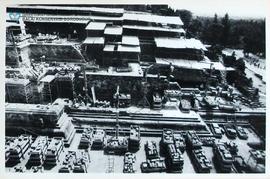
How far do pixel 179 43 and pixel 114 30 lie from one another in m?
2.40

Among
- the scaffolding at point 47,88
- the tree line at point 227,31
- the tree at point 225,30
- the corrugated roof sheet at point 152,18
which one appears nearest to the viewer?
the tree line at point 227,31

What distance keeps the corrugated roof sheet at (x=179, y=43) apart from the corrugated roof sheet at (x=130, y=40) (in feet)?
2.35

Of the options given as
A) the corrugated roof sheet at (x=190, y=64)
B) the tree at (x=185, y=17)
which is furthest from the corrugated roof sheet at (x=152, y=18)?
the corrugated roof sheet at (x=190, y=64)

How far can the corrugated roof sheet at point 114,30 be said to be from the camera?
951cm

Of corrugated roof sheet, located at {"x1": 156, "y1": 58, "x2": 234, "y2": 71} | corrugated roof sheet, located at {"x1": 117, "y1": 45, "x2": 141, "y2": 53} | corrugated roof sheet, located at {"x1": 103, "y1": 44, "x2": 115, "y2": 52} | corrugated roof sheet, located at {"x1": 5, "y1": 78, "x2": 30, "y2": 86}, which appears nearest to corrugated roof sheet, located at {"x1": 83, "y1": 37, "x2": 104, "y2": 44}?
corrugated roof sheet, located at {"x1": 103, "y1": 44, "x2": 115, "y2": 52}

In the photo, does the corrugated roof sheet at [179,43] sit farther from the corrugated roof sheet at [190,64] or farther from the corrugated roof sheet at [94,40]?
the corrugated roof sheet at [94,40]

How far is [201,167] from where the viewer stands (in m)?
6.68

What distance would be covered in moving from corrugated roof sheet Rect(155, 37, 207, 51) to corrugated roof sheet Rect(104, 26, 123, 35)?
1357 mm

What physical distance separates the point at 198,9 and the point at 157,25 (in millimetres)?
3222

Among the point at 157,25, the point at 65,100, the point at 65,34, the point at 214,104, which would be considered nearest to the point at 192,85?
the point at 214,104

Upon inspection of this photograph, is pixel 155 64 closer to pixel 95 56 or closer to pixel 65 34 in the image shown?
pixel 95 56

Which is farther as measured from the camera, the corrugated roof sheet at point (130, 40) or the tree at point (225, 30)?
the corrugated roof sheet at point (130, 40)

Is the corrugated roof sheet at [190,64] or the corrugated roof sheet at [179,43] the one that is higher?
the corrugated roof sheet at [179,43]

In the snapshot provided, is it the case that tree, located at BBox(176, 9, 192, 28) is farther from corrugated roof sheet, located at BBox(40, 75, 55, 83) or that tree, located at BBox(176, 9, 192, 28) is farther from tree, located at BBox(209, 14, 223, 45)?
corrugated roof sheet, located at BBox(40, 75, 55, 83)
